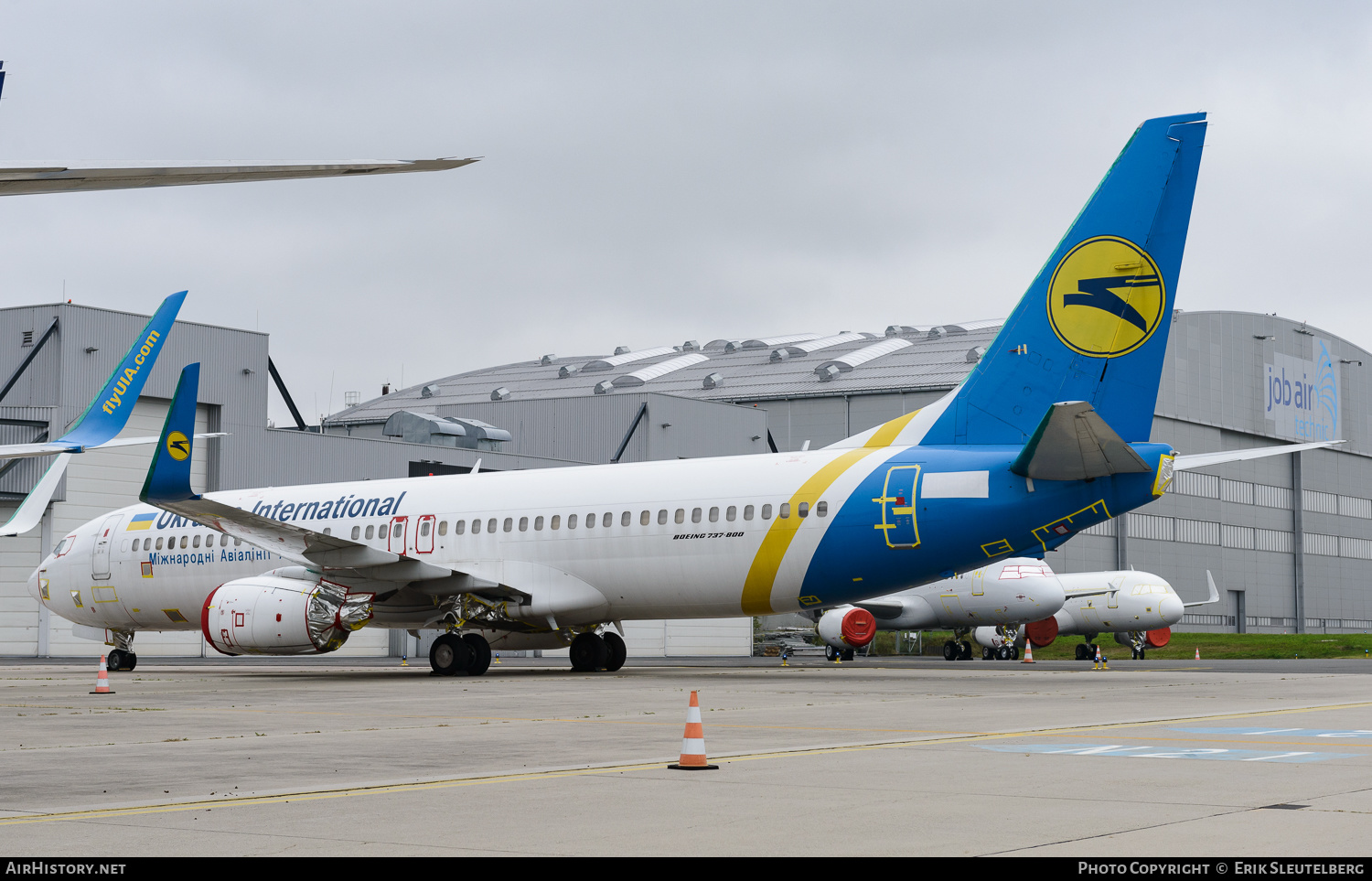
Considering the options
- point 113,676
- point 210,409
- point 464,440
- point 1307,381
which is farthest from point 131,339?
point 1307,381

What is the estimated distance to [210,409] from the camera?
135 ft

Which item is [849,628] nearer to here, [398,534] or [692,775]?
[398,534]

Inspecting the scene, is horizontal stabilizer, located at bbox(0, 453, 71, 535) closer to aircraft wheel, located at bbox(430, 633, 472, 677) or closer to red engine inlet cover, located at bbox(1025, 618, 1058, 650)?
aircraft wheel, located at bbox(430, 633, 472, 677)

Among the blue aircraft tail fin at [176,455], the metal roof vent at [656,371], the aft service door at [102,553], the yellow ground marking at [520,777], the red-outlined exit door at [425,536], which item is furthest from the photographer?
the metal roof vent at [656,371]

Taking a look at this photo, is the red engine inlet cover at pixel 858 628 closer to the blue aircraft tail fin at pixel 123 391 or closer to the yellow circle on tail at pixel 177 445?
the blue aircraft tail fin at pixel 123 391

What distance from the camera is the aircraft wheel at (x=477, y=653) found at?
24953mm

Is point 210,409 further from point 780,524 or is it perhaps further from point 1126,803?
point 1126,803

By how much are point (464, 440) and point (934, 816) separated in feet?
145

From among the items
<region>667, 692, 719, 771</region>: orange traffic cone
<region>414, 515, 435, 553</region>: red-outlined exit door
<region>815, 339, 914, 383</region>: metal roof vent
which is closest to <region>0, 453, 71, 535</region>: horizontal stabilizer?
<region>414, 515, 435, 553</region>: red-outlined exit door

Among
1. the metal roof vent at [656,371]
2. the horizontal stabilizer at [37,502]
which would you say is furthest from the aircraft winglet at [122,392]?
the metal roof vent at [656,371]

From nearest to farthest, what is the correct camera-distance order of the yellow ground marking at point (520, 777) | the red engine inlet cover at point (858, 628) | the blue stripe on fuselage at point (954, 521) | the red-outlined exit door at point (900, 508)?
1. the yellow ground marking at point (520, 777)
2. the blue stripe on fuselage at point (954, 521)
3. the red-outlined exit door at point (900, 508)
4. the red engine inlet cover at point (858, 628)

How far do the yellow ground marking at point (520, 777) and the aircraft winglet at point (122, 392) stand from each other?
43.8 ft

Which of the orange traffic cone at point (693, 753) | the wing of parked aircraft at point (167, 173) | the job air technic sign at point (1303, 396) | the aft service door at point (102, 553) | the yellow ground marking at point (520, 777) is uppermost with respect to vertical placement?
the job air technic sign at point (1303, 396)

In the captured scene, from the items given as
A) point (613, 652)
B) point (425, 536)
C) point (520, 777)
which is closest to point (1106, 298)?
point (613, 652)
